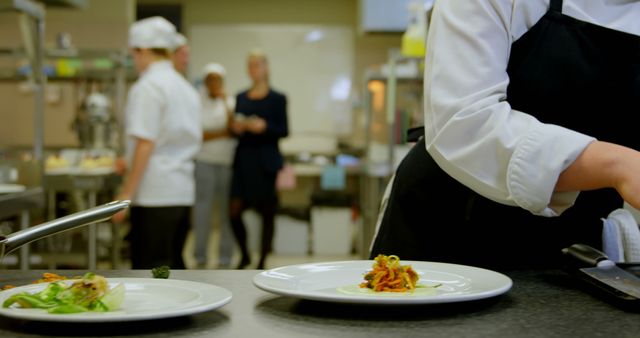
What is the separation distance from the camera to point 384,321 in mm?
781

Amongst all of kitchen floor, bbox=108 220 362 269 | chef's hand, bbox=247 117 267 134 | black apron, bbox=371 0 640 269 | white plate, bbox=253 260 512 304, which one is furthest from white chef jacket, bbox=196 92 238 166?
white plate, bbox=253 260 512 304

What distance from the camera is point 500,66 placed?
1.09 m

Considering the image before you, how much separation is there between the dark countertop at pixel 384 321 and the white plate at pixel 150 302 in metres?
0.02

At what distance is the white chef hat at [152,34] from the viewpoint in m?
3.76

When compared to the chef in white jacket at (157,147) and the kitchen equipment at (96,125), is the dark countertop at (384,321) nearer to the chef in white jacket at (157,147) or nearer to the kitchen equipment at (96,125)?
the chef in white jacket at (157,147)

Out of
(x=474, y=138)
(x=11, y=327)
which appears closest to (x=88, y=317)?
(x=11, y=327)

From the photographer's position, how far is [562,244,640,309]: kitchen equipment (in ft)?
2.82

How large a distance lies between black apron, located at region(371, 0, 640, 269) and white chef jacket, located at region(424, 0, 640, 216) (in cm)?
3

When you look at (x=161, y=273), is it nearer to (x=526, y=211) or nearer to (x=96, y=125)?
(x=526, y=211)

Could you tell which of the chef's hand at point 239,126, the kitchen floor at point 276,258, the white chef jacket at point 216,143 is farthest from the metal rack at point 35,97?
the kitchen floor at point 276,258

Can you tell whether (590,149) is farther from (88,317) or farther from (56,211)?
(56,211)

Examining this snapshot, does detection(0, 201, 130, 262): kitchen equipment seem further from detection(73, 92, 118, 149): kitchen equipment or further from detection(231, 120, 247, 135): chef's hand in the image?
detection(73, 92, 118, 149): kitchen equipment

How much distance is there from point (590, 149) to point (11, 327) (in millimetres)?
658

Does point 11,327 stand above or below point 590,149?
below
